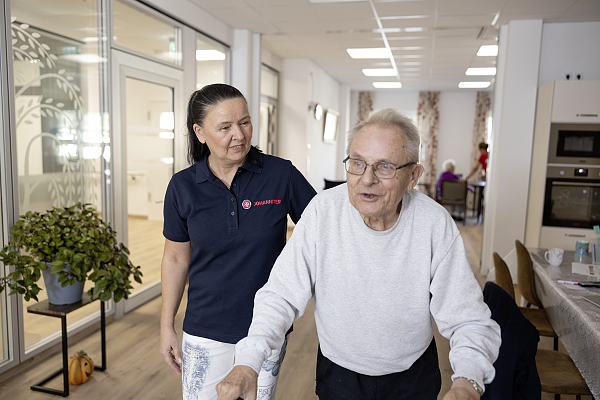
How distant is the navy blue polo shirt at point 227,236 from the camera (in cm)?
149

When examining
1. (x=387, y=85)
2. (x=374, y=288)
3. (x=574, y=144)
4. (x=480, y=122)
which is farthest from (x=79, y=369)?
(x=480, y=122)

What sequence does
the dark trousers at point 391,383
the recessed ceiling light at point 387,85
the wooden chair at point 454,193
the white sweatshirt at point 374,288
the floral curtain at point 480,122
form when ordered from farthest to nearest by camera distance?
the floral curtain at point 480,122 → the recessed ceiling light at point 387,85 → the wooden chair at point 454,193 → the dark trousers at point 391,383 → the white sweatshirt at point 374,288

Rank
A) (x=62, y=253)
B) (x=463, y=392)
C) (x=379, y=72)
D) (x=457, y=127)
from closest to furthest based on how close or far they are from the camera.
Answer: (x=463, y=392)
(x=62, y=253)
(x=379, y=72)
(x=457, y=127)

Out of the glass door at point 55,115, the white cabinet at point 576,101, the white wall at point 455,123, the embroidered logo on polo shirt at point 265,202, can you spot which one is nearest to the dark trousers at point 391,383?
the embroidered logo on polo shirt at point 265,202

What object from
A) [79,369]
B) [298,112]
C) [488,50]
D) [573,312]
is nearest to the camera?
[573,312]

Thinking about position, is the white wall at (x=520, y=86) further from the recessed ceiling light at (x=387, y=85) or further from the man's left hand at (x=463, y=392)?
the recessed ceiling light at (x=387, y=85)

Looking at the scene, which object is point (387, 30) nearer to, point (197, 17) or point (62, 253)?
point (197, 17)

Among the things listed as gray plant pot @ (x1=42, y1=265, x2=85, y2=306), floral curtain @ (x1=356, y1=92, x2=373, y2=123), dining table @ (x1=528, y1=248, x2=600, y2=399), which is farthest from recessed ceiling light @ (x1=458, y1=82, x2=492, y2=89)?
gray plant pot @ (x1=42, y1=265, x2=85, y2=306)

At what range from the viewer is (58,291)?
8.63ft

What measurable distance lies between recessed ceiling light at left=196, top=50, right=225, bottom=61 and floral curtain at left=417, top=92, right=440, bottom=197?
6701mm

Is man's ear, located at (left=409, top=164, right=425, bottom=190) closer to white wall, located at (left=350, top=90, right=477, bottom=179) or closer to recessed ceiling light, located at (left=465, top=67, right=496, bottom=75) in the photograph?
recessed ceiling light, located at (left=465, top=67, right=496, bottom=75)

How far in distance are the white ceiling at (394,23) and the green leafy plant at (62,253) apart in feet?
9.49

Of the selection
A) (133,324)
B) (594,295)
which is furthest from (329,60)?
(594,295)

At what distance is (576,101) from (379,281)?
13.8 feet
